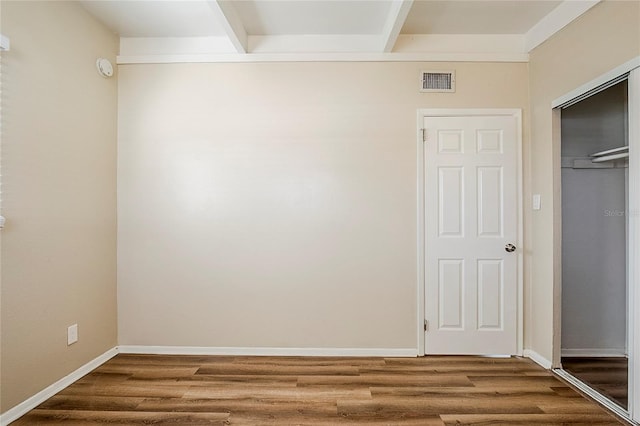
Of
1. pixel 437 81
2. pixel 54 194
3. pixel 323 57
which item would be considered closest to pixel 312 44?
pixel 323 57

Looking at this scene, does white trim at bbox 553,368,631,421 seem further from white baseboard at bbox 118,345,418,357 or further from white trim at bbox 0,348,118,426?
white trim at bbox 0,348,118,426

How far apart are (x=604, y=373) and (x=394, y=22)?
3153mm

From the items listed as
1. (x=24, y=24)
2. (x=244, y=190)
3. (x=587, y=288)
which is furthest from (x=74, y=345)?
(x=587, y=288)

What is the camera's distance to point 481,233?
2799mm

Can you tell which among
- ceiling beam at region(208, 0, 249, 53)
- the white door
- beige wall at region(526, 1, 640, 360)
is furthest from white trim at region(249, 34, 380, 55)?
beige wall at region(526, 1, 640, 360)

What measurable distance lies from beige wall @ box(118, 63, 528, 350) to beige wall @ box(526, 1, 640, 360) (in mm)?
210

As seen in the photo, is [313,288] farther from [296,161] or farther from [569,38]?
[569,38]

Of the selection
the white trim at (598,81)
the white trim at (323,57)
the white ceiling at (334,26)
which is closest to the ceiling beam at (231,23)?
the white ceiling at (334,26)

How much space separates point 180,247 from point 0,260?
1164mm

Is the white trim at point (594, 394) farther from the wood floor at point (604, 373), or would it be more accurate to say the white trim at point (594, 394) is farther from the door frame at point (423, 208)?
the door frame at point (423, 208)

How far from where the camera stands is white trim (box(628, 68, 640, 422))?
1.88 m

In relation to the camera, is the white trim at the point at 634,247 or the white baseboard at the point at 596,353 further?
the white baseboard at the point at 596,353

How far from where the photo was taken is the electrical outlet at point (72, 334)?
233 centimetres

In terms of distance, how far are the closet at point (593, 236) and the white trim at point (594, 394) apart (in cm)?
38
